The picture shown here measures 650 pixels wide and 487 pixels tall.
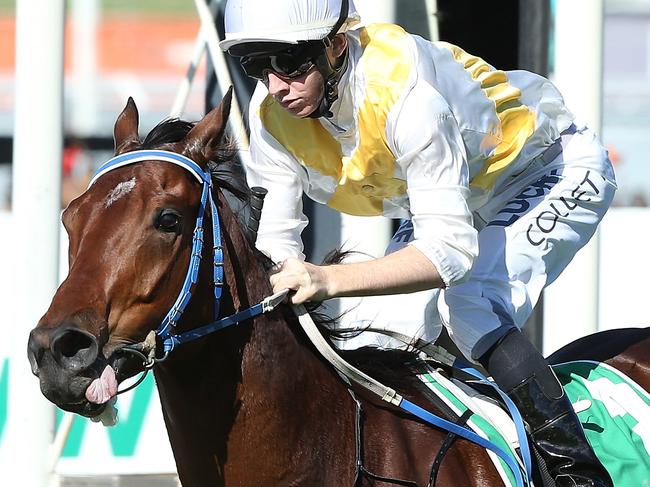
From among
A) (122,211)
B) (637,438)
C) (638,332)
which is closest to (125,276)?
(122,211)

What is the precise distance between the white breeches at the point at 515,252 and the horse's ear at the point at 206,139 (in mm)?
843

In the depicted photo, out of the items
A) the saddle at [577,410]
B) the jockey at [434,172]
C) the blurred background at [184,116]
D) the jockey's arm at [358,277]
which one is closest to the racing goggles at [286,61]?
the jockey at [434,172]

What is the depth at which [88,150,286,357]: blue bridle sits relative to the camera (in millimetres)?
2803

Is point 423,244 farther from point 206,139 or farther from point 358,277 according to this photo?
point 206,139

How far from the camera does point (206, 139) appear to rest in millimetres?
2994

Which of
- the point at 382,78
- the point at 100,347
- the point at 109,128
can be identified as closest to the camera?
the point at 100,347

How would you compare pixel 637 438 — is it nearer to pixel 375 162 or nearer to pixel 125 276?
pixel 375 162

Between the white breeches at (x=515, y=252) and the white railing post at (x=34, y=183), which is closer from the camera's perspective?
the white breeches at (x=515, y=252)

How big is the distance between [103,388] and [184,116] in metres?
3.84

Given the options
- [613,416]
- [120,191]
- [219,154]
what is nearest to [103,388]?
[120,191]

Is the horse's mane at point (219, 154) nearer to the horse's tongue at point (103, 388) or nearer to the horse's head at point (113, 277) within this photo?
the horse's head at point (113, 277)

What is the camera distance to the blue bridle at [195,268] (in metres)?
2.80

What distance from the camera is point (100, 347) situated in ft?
8.73

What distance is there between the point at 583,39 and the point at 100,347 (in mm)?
4134
